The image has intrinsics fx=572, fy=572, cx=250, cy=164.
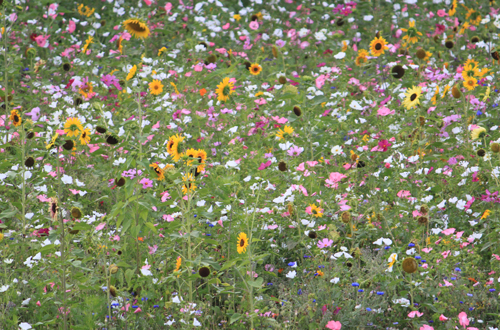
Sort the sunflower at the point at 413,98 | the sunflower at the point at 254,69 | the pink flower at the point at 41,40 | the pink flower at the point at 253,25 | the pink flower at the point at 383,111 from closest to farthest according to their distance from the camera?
the sunflower at the point at 413,98 < the pink flower at the point at 383,111 < the sunflower at the point at 254,69 < the pink flower at the point at 41,40 < the pink flower at the point at 253,25

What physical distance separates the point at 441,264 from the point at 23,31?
4.66 m

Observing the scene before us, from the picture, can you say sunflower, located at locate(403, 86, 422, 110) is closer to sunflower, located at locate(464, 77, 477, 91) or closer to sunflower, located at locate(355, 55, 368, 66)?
sunflower, located at locate(464, 77, 477, 91)

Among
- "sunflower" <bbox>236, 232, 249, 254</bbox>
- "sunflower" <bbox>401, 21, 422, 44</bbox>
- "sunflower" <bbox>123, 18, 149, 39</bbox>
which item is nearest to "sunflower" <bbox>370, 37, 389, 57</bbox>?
"sunflower" <bbox>401, 21, 422, 44</bbox>

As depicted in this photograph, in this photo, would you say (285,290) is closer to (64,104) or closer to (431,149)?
(431,149)

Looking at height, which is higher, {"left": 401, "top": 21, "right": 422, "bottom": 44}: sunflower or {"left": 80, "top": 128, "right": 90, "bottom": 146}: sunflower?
{"left": 401, "top": 21, "right": 422, "bottom": 44}: sunflower

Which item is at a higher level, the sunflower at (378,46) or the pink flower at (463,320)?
the sunflower at (378,46)

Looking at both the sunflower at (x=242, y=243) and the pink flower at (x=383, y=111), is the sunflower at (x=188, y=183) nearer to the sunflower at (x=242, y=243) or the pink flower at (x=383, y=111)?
the sunflower at (x=242, y=243)

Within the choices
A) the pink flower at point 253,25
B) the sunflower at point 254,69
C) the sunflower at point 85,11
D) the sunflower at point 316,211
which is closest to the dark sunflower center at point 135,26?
the sunflower at point 316,211

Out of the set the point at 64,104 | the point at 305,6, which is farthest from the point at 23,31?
the point at 305,6

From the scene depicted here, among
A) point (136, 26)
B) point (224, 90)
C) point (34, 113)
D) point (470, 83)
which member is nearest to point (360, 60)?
point (470, 83)

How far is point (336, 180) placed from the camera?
10.3 ft

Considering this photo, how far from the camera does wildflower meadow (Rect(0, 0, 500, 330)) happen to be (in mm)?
2439

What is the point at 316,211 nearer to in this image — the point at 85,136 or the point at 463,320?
the point at 463,320

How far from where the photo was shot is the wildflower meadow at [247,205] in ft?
8.00
